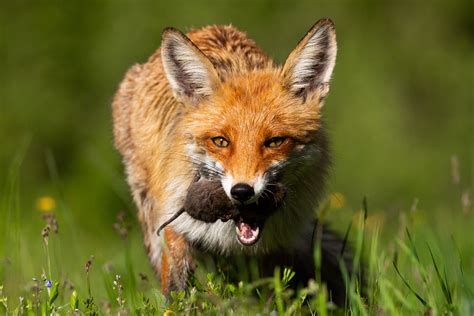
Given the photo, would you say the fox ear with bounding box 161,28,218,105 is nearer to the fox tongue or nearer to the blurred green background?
the fox tongue

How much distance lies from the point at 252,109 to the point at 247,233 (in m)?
0.87

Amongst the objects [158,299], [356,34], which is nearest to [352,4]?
[356,34]

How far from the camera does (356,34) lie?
2562 centimetres

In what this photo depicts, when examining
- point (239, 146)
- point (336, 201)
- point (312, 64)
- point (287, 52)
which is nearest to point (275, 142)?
point (239, 146)

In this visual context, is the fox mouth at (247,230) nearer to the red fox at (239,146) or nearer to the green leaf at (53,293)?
the red fox at (239,146)

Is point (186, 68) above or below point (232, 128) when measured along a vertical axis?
above

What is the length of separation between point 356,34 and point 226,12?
3887 mm

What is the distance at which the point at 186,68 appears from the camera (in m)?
6.73

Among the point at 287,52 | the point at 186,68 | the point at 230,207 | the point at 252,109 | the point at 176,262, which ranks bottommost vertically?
the point at 176,262

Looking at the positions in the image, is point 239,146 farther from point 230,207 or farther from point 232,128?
point 230,207

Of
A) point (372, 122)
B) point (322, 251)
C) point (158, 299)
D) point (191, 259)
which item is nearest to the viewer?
point (158, 299)

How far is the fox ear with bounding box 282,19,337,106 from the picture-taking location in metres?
6.51

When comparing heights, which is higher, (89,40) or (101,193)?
(89,40)

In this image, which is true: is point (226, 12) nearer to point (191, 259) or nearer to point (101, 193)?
point (101, 193)
